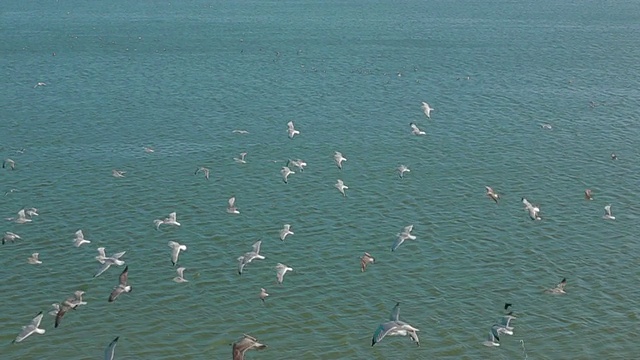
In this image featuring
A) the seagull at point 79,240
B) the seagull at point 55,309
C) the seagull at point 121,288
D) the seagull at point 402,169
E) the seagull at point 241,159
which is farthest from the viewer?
the seagull at point 241,159

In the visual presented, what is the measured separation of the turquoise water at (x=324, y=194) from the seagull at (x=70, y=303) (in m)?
0.62

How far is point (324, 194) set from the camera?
62.4 meters

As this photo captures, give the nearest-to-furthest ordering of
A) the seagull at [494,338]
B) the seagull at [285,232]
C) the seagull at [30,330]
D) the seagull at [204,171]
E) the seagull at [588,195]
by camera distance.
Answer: the seagull at [30,330]
the seagull at [494,338]
the seagull at [285,232]
the seagull at [588,195]
the seagull at [204,171]

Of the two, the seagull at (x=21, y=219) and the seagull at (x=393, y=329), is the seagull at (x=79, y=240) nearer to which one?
the seagull at (x=21, y=219)

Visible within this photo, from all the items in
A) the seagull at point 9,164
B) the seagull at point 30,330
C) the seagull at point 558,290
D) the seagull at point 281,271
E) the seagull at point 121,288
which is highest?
the seagull at point 558,290

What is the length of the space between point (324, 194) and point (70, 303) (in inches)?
917

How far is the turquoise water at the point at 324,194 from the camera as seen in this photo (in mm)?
44344

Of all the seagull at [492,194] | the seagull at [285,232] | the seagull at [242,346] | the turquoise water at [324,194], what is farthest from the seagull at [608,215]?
the seagull at [242,346]

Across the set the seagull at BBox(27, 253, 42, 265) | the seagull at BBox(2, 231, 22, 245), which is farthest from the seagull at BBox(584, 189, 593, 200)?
the seagull at BBox(2, 231, 22, 245)

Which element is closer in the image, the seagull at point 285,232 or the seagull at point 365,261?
the seagull at point 365,261

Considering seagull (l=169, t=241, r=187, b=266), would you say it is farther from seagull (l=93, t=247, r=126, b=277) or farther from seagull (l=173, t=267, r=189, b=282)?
seagull (l=93, t=247, r=126, b=277)

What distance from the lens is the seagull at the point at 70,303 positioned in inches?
1697

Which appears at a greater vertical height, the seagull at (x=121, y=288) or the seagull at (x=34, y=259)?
the seagull at (x=121, y=288)

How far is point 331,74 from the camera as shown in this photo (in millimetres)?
103750
